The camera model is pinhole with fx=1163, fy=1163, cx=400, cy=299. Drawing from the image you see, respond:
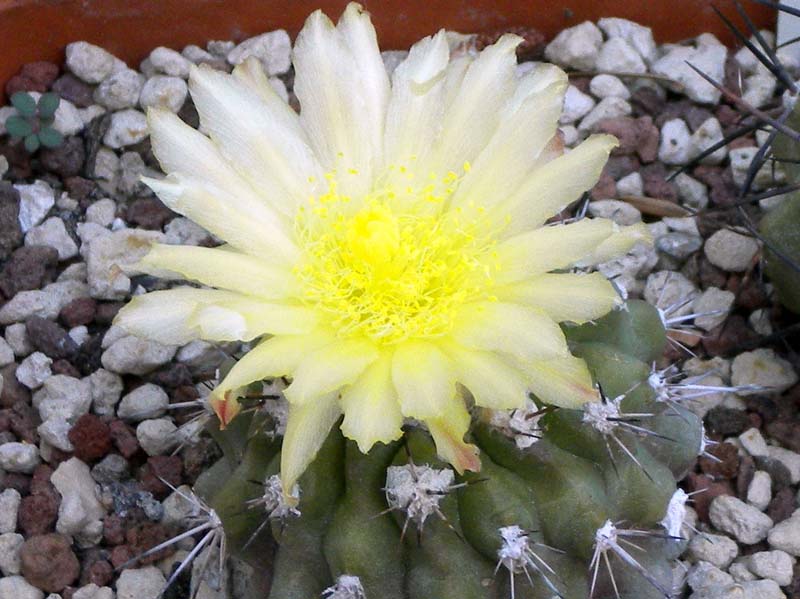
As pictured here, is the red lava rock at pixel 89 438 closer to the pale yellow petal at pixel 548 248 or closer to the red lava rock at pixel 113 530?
the red lava rock at pixel 113 530

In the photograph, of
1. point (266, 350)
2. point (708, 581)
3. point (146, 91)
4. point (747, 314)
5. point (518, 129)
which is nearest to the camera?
point (266, 350)

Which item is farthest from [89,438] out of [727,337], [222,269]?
[727,337]

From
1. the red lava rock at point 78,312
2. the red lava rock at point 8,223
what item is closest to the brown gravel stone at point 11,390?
the red lava rock at point 78,312

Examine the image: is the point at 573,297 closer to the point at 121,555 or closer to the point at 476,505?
the point at 476,505

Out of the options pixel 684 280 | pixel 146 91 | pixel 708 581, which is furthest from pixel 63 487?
pixel 684 280

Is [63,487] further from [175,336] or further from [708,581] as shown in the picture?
[708,581]

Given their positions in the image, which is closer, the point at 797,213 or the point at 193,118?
the point at 797,213

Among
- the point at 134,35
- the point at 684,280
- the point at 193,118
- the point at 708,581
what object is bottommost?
the point at 708,581

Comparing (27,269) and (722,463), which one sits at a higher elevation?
(27,269)
